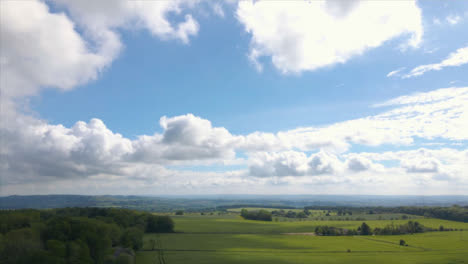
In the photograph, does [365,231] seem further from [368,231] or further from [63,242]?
[63,242]

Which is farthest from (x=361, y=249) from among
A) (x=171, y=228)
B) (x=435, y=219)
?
(x=435, y=219)

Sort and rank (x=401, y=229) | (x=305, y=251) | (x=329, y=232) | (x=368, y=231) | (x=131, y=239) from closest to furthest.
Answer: (x=131, y=239) → (x=305, y=251) → (x=329, y=232) → (x=368, y=231) → (x=401, y=229)

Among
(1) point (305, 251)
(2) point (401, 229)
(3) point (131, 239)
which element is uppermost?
(3) point (131, 239)

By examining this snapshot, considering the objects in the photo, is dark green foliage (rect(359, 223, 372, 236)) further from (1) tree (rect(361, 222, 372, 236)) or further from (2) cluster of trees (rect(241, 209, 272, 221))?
(2) cluster of trees (rect(241, 209, 272, 221))

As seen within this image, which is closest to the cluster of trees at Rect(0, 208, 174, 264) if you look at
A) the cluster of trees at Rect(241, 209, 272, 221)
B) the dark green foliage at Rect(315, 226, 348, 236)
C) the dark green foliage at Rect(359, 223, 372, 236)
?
the dark green foliage at Rect(315, 226, 348, 236)

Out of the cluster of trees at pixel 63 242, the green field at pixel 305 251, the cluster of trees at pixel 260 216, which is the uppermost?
the cluster of trees at pixel 63 242

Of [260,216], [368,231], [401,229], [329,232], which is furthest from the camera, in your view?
[260,216]

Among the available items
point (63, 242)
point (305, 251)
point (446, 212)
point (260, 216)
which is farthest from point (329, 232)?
point (63, 242)

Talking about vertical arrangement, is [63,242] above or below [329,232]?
above

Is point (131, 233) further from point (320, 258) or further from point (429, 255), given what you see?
point (429, 255)

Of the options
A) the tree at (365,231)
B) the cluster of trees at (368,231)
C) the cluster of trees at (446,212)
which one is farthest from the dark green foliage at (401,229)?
the cluster of trees at (446,212)

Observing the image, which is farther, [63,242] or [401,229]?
[401,229]

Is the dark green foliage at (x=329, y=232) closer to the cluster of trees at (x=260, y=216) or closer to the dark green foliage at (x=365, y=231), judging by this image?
the dark green foliage at (x=365, y=231)

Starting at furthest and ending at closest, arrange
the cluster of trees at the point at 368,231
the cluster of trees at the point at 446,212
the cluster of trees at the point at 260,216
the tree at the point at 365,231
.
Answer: the cluster of trees at the point at 260,216 → the cluster of trees at the point at 446,212 → the tree at the point at 365,231 → the cluster of trees at the point at 368,231
